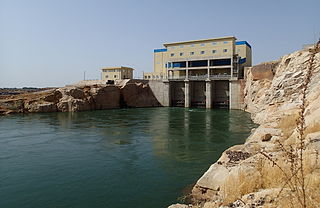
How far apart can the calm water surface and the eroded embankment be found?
21958 millimetres

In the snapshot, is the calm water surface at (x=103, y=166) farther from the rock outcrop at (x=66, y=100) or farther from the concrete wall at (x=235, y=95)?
the concrete wall at (x=235, y=95)

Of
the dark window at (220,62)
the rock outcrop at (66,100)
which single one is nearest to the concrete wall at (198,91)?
the dark window at (220,62)

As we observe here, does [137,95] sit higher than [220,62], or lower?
lower

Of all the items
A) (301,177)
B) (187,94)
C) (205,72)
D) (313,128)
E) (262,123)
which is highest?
(205,72)

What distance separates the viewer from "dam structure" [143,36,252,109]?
50.7m

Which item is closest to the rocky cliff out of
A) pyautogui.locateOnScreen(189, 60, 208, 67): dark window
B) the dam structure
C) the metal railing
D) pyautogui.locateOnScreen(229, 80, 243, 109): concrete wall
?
pyautogui.locateOnScreen(229, 80, 243, 109): concrete wall

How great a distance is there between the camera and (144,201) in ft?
29.7

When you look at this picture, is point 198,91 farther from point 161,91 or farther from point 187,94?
point 161,91

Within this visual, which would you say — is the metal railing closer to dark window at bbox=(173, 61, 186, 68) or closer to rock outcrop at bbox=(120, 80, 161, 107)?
dark window at bbox=(173, 61, 186, 68)

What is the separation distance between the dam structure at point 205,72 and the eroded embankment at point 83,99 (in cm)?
451

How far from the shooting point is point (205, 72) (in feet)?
184

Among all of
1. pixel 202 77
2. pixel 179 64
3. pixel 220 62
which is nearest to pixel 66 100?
pixel 179 64

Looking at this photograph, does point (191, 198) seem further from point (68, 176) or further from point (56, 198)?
point (68, 176)

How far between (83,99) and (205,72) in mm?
29134
